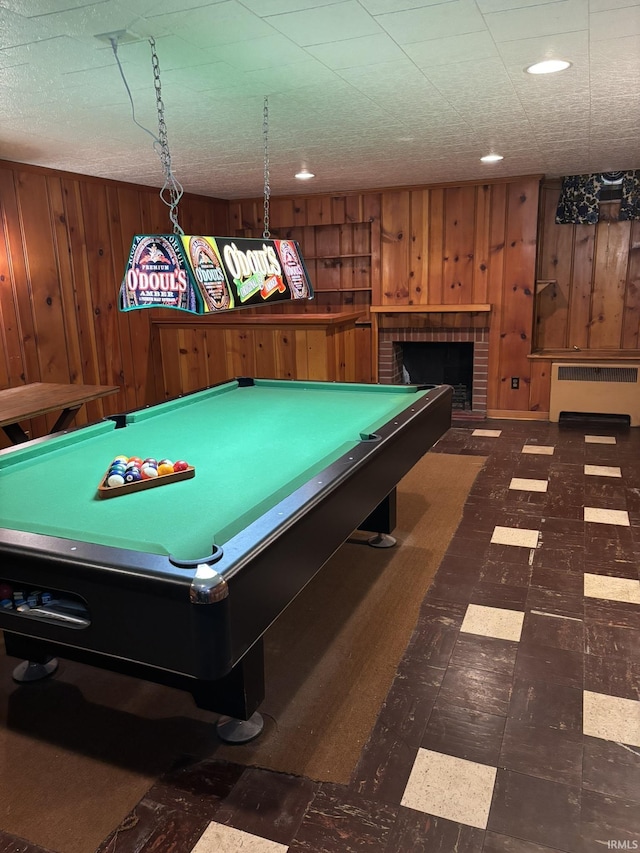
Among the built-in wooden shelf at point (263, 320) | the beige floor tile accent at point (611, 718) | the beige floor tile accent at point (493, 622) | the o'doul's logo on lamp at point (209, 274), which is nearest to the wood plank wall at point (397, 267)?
the built-in wooden shelf at point (263, 320)

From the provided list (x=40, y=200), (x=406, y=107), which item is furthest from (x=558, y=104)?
(x=40, y=200)

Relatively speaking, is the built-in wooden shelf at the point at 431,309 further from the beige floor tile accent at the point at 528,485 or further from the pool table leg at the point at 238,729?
the pool table leg at the point at 238,729

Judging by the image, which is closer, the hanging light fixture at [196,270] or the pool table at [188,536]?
the pool table at [188,536]

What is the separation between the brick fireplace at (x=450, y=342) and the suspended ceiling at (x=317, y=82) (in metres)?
1.82

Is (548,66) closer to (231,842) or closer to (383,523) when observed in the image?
(383,523)

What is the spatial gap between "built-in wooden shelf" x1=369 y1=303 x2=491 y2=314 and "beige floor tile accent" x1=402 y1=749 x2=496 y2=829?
480 cm

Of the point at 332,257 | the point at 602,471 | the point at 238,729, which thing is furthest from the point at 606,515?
the point at 332,257

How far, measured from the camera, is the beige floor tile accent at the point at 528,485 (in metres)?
4.20

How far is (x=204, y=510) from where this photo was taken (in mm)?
1905

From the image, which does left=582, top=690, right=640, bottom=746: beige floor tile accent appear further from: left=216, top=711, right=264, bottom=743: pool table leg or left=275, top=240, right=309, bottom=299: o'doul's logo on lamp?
left=275, top=240, right=309, bottom=299: o'doul's logo on lamp

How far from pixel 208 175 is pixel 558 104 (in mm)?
2918

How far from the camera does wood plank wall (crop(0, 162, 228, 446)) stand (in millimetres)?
4613

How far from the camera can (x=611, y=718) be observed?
2.04 metres

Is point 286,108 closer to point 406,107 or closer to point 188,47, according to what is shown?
point 406,107
